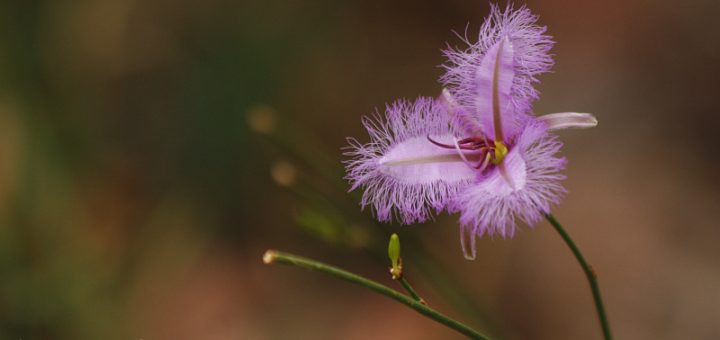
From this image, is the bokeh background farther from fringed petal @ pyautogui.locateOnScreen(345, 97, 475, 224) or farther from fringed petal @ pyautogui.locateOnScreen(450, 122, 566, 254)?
fringed petal @ pyautogui.locateOnScreen(450, 122, 566, 254)

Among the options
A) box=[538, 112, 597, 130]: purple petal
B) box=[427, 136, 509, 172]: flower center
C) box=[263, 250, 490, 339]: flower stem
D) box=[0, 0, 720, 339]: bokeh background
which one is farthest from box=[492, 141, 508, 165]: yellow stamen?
box=[0, 0, 720, 339]: bokeh background

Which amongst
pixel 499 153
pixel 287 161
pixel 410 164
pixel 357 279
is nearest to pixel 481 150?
pixel 499 153

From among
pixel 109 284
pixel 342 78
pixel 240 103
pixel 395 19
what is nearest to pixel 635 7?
pixel 395 19

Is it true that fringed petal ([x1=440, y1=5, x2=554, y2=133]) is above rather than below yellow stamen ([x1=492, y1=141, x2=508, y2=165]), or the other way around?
above

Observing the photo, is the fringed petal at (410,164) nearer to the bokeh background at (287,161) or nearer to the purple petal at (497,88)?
the purple petal at (497,88)

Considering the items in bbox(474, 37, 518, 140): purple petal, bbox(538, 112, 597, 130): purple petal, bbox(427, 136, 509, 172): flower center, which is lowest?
bbox(538, 112, 597, 130): purple petal

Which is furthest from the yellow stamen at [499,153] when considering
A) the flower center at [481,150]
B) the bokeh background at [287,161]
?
the bokeh background at [287,161]

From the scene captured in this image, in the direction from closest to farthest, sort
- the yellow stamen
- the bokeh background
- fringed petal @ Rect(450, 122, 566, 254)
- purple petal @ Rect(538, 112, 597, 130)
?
fringed petal @ Rect(450, 122, 566, 254) → purple petal @ Rect(538, 112, 597, 130) → the yellow stamen → the bokeh background
